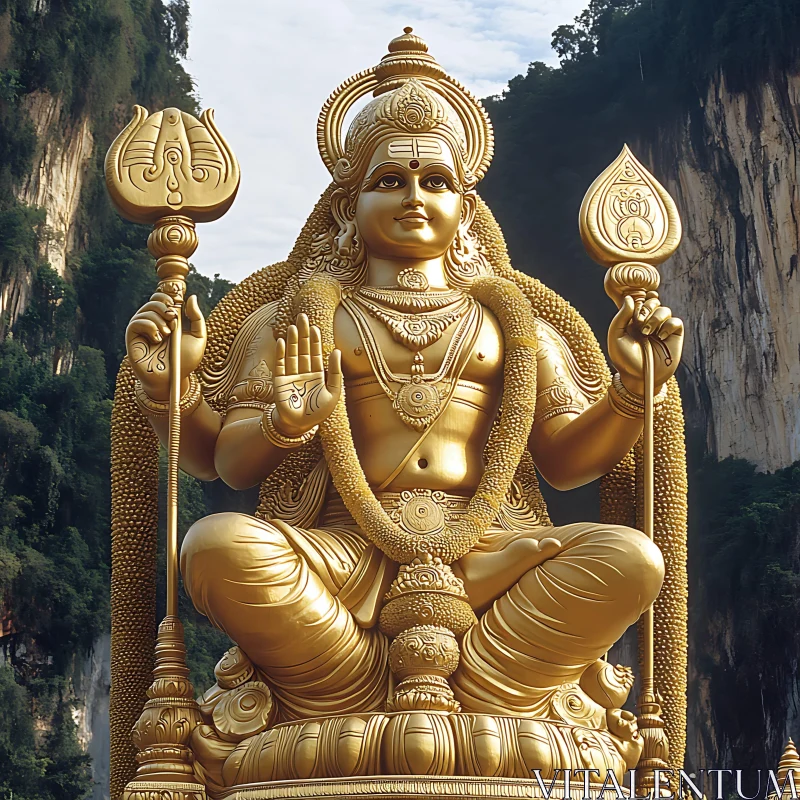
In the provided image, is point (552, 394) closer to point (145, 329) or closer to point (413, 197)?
point (413, 197)

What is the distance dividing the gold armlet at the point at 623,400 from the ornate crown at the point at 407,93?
1.21 m

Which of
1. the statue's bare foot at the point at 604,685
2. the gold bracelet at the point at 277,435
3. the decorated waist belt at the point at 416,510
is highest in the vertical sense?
the gold bracelet at the point at 277,435

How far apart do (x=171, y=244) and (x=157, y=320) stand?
33 centimetres

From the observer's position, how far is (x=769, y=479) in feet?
55.0

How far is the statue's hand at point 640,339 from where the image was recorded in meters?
6.36

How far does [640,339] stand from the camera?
6.39 metres

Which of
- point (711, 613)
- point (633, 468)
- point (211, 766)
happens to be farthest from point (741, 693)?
point (211, 766)

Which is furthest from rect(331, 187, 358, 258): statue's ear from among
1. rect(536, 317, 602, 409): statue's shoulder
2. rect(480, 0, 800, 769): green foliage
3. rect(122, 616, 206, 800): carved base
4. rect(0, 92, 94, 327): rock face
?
rect(0, 92, 94, 327): rock face

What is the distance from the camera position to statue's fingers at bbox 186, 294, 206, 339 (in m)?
6.33

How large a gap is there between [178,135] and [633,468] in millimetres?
2279

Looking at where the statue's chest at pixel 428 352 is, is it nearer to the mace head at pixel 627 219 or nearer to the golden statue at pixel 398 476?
the golden statue at pixel 398 476

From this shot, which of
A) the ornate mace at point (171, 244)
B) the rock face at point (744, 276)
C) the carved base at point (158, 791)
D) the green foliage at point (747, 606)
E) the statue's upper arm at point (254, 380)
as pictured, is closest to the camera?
the carved base at point (158, 791)

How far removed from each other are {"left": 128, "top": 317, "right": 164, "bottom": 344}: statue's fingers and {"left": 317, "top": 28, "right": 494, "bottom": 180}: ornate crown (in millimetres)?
1207

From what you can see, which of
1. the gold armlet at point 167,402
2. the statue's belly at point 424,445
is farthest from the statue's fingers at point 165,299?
the statue's belly at point 424,445
